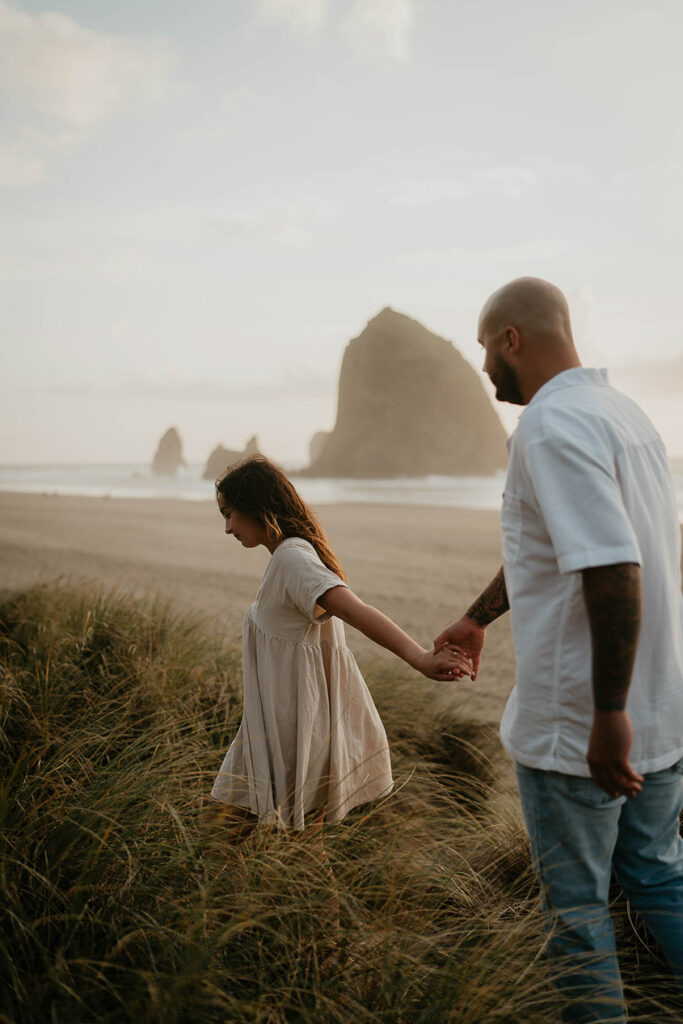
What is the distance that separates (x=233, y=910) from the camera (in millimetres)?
1988

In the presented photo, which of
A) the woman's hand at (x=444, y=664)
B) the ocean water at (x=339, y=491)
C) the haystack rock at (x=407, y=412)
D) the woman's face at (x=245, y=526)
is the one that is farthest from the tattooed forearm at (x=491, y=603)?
the haystack rock at (x=407, y=412)

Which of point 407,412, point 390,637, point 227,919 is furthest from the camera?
point 407,412

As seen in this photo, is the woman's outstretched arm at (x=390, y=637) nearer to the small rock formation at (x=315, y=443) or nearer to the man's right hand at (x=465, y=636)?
the man's right hand at (x=465, y=636)

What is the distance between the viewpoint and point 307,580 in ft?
8.34

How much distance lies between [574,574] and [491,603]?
0.79 metres

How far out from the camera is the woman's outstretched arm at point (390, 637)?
2408 millimetres

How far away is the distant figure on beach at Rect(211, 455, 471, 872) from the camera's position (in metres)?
2.54

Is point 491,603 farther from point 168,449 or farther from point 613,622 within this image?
point 168,449

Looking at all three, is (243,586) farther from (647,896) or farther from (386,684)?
(647,896)

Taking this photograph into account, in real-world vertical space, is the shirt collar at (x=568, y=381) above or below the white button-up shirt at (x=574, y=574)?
above

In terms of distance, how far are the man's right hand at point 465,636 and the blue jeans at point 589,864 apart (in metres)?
0.76

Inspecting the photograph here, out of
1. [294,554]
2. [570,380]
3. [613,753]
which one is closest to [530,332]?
[570,380]

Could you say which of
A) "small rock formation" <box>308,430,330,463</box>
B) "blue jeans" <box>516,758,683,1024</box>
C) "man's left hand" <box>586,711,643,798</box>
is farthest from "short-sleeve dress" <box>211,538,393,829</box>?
"small rock formation" <box>308,430,330,463</box>

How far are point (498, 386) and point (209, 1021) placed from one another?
1544 millimetres
